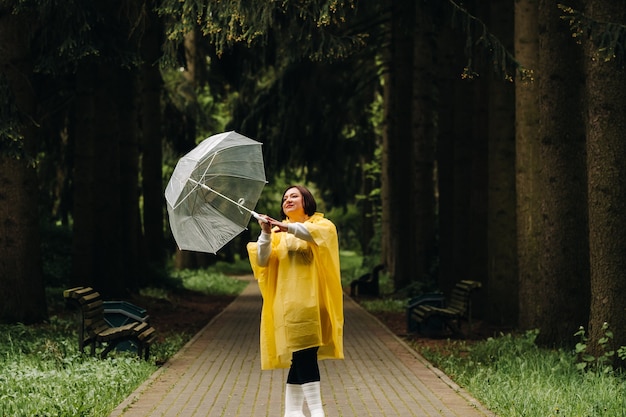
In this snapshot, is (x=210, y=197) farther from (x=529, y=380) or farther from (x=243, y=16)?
(x=243, y=16)

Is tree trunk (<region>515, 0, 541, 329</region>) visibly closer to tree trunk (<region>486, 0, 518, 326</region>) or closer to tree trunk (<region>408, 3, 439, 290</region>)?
tree trunk (<region>486, 0, 518, 326</region>)

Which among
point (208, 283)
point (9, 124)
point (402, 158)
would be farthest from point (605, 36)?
point (208, 283)

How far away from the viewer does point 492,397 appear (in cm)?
977

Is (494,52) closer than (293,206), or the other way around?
(293,206)

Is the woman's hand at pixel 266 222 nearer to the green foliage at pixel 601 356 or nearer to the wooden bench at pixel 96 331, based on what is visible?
the green foliage at pixel 601 356

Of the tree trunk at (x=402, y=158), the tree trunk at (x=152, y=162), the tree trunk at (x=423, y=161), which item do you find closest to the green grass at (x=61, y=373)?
the tree trunk at (x=423, y=161)

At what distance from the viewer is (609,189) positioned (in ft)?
35.2

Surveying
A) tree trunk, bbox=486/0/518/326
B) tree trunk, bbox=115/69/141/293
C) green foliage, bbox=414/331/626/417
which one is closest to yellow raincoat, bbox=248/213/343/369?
green foliage, bbox=414/331/626/417

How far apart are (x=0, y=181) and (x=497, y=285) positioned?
828 centimetres

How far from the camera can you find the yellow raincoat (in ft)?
25.1

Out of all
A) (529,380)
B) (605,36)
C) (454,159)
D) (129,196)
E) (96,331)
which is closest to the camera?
(605,36)

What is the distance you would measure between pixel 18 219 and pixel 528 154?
26.8ft

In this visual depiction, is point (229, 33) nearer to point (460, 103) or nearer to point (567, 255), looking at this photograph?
point (567, 255)

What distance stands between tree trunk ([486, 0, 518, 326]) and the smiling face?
30.6 feet
